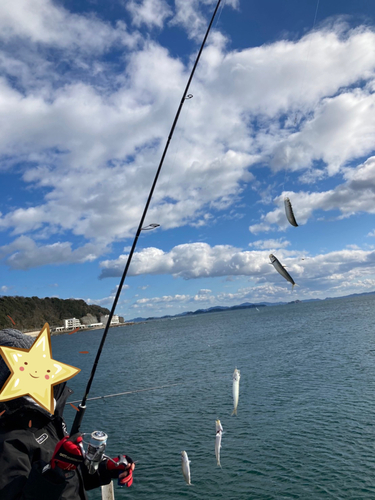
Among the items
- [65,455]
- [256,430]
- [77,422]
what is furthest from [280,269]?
[256,430]

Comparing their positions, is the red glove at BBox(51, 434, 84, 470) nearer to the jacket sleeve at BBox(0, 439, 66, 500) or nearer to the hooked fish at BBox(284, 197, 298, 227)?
the jacket sleeve at BBox(0, 439, 66, 500)

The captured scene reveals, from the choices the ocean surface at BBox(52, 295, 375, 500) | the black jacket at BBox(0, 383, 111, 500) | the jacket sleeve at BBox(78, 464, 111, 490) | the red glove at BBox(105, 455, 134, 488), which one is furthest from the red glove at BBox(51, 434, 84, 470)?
the ocean surface at BBox(52, 295, 375, 500)

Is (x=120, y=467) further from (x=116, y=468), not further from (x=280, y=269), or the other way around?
(x=280, y=269)

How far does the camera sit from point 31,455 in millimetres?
3041

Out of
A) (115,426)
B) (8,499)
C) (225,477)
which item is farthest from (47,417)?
(115,426)

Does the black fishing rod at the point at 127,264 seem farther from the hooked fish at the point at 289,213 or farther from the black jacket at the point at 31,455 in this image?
the hooked fish at the point at 289,213

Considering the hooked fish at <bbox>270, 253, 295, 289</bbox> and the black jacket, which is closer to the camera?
the black jacket

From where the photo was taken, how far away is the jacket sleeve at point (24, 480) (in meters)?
2.71

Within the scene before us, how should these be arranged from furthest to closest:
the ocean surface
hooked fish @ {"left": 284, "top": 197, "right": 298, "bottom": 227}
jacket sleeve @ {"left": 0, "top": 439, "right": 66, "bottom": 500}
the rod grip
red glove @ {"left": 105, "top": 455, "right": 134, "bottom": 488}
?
1. the ocean surface
2. hooked fish @ {"left": 284, "top": 197, "right": 298, "bottom": 227}
3. the rod grip
4. red glove @ {"left": 105, "top": 455, "right": 134, "bottom": 488}
5. jacket sleeve @ {"left": 0, "top": 439, "right": 66, "bottom": 500}

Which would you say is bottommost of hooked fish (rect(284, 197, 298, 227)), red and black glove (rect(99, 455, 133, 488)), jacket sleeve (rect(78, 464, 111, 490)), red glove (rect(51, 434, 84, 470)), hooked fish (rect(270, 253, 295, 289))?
jacket sleeve (rect(78, 464, 111, 490))

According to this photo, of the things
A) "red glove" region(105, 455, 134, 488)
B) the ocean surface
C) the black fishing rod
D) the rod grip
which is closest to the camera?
"red glove" region(105, 455, 134, 488)

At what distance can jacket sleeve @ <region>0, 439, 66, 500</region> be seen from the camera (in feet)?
8.88

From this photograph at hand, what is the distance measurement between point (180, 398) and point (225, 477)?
11948 mm

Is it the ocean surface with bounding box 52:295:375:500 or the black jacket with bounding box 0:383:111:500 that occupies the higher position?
the black jacket with bounding box 0:383:111:500
